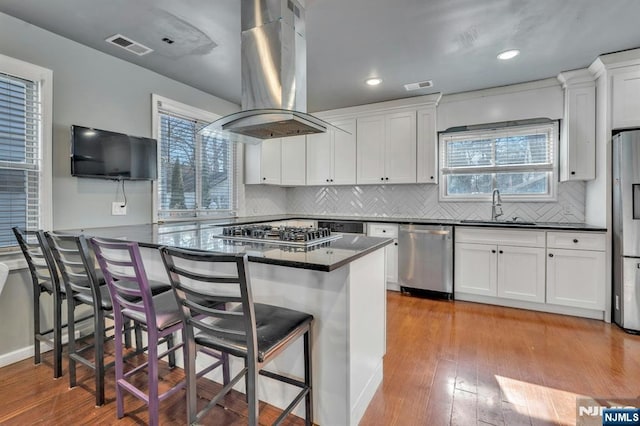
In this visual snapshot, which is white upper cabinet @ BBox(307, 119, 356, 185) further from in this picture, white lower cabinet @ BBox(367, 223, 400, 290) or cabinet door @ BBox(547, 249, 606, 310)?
cabinet door @ BBox(547, 249, 606, 310)

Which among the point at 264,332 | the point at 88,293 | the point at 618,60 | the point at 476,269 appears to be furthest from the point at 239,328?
the point at 618,60

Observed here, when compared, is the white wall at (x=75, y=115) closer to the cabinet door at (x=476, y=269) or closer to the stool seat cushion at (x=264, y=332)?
the stool seat cushion at (x=264, y=332)

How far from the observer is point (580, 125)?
330cm

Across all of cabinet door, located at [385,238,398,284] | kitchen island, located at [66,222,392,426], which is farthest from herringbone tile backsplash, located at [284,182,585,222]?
kitchen island, located at [66,222,392,426]

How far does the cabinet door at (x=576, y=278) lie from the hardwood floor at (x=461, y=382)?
25cm

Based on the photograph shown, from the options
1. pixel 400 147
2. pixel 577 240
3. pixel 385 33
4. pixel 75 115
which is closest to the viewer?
pixel 385 33

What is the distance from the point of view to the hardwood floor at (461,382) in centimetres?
173

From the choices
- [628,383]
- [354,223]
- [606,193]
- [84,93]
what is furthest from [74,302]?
[606,193]

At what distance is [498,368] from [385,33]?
108 inches

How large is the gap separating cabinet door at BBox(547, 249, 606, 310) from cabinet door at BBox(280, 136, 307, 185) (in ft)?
11.0

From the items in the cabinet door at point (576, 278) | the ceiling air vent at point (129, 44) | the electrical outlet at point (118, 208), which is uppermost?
the ceiling air vent at point (129, 44)

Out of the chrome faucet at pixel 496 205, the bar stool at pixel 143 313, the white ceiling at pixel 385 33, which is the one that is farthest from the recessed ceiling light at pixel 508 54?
the bar stool at pixel 143 313

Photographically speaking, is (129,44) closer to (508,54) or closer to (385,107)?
(385,107)

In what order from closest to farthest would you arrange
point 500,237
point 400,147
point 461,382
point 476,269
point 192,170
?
1. point 461,382
2. point 500,237
3. point 476,269
4. point 192,170
5. point 400,147
